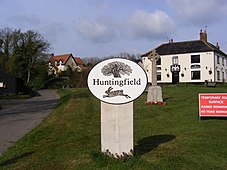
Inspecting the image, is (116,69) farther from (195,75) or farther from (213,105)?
(195,75)

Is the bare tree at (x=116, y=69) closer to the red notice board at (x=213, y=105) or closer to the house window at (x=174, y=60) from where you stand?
the red notice board at (x=213, y=105)

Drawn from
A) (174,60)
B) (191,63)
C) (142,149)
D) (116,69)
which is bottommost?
(142,149)

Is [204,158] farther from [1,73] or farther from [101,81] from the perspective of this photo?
[1,73]

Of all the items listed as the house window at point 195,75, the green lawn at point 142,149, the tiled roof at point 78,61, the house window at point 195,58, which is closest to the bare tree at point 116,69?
the green lawn at point 142,149

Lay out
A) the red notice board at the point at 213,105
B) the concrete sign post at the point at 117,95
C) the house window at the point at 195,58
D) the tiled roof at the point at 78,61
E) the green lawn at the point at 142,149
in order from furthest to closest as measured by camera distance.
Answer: the tiled roof at the point at 78,61
the house window at the point at 195,58
the red notice board at the point at 213,105
the concrete sign post at the point at 117,95
the green lawn at the point at 142,149

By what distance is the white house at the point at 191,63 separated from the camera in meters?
58.6

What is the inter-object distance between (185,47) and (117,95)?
57491 mm

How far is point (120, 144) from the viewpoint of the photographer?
677cm

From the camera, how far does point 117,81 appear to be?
6887 mm

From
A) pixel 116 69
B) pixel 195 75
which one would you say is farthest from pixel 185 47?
pixel 116 69

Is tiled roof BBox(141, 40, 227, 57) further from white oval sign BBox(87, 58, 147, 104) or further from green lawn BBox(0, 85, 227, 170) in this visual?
white oval sign BBox(87, 58, 147, 104)

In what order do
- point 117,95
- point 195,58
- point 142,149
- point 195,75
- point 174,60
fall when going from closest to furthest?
point 117,95 → point 142,149 → point 195,75 → point 195,58 → point 174,60

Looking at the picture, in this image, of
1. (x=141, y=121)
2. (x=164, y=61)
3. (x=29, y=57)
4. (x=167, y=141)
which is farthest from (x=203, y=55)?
(x=167, y=141)

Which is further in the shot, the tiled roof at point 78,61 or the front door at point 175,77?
the tiled roof at point 78,61
